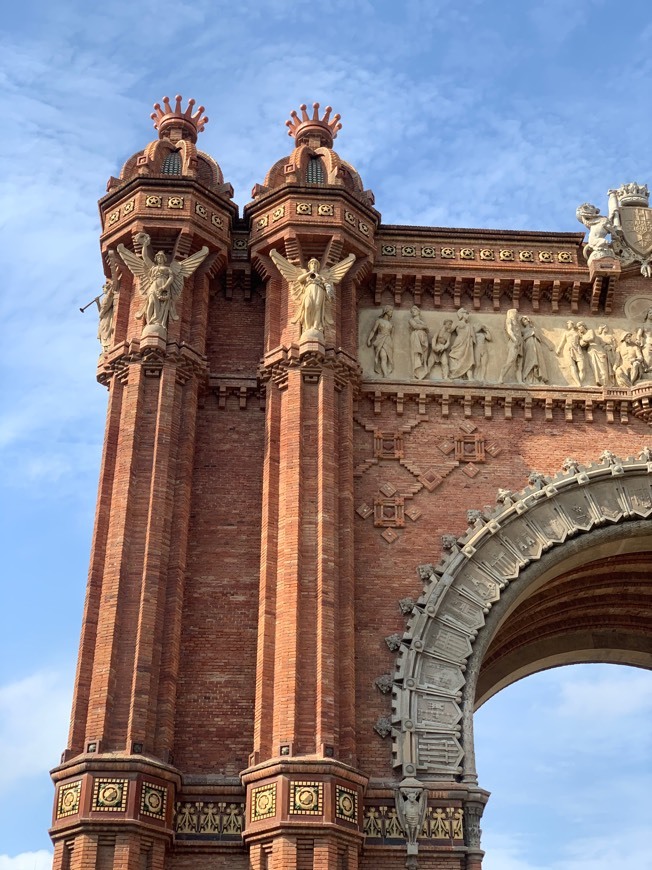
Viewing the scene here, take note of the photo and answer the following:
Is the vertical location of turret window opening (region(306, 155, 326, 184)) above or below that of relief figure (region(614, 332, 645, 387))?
above

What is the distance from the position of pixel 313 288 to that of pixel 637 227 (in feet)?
17.5

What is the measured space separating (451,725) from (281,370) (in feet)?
16.9

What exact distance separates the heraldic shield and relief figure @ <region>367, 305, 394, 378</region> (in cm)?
384

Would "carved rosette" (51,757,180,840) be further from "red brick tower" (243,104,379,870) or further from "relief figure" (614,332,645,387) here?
"relief figure" (614,332,645,387)

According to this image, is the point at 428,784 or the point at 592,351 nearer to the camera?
the point at 428,784

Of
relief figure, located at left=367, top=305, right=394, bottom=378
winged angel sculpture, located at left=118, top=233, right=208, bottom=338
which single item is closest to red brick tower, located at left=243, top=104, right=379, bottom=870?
relief figure, located at left=367, top=305, right=394, bottom=378

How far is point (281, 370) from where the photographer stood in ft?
55.6

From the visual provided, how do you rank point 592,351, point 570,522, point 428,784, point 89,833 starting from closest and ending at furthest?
point 89,833 → point 428,784 → point 570,522 → point 592,351

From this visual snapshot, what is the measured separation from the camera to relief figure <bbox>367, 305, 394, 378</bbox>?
17.9 meters

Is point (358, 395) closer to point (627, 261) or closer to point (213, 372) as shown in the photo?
point (213, 372)

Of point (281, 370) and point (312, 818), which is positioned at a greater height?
point (281, 370)

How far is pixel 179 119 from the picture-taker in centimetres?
1927

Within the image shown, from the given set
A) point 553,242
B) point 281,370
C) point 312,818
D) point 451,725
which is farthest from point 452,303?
point 312,818

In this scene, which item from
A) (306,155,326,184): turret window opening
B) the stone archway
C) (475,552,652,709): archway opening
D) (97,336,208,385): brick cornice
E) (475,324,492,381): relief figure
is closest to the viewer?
the stone archway
